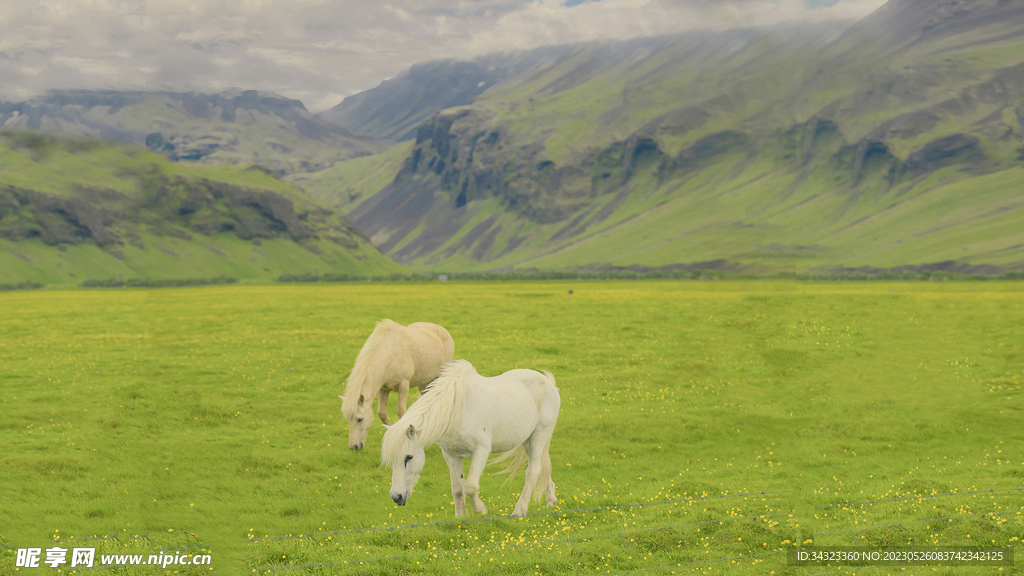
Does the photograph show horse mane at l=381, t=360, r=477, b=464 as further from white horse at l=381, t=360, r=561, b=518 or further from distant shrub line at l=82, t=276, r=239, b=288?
distant shrub line at l=82, t=276, r=239, b=288

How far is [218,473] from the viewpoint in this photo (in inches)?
732

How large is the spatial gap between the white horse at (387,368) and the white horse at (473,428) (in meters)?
6.28

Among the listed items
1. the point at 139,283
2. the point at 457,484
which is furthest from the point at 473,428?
the point at 139,283

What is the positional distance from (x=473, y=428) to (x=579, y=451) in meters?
9.61

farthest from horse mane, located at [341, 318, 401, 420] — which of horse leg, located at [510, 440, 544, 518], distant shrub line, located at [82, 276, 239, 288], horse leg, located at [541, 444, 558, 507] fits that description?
distant shrub line, located at [82, 276, 239, 288]

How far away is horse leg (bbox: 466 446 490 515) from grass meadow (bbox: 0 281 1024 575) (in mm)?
464

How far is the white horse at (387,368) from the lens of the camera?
19.4 metres

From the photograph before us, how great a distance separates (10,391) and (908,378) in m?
43.0

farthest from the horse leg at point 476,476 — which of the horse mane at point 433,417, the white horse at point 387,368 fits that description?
the white horse at point 387,368

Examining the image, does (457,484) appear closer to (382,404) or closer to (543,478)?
(543,478)

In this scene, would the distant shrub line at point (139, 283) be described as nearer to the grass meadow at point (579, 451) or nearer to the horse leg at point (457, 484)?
the grass meadow at point (579, 451)

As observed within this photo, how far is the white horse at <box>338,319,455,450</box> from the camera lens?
→ 63.6 ft

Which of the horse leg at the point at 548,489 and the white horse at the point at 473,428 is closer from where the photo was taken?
the white horse at the point at 473,428

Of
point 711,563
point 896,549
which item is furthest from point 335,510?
point 896,549
